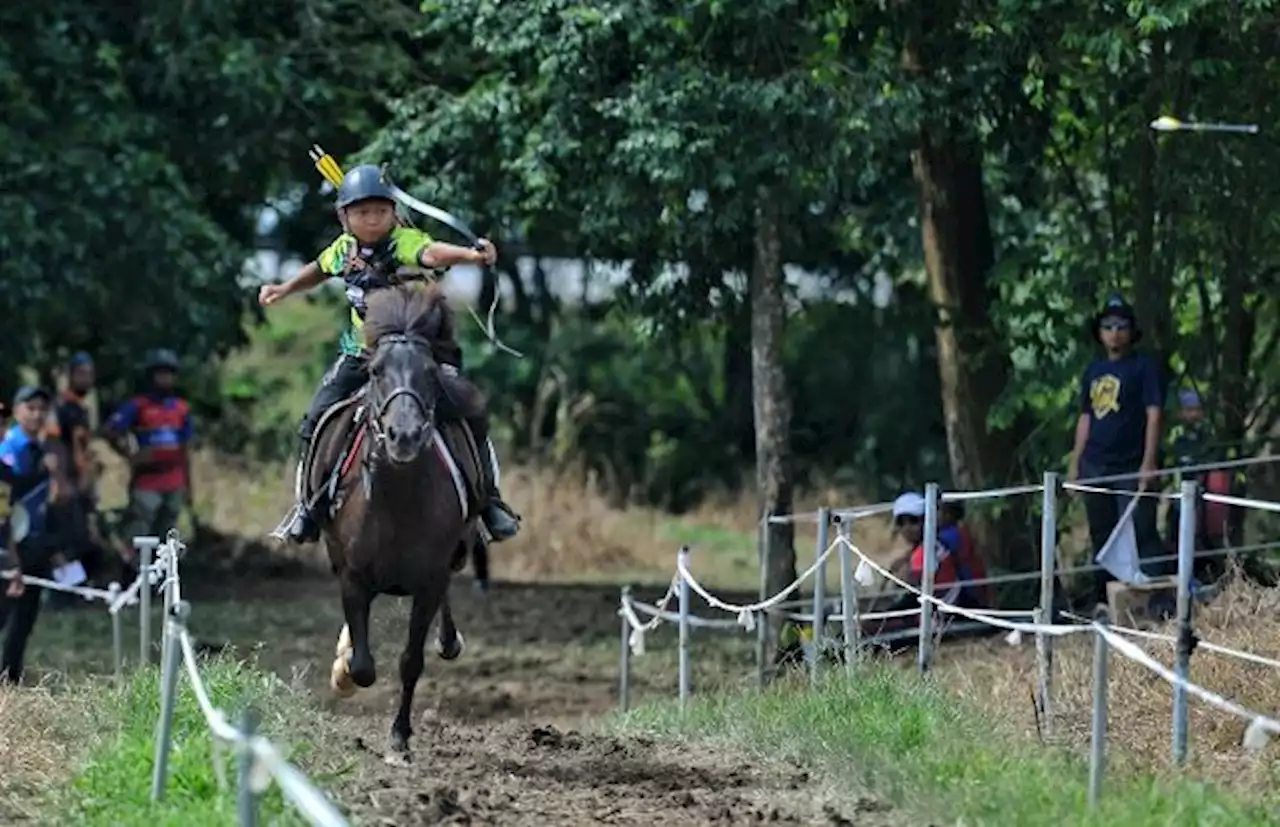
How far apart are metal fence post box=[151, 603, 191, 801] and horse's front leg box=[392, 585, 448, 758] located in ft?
7.11

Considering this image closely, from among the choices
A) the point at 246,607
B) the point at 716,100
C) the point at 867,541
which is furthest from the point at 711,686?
the point at 867,541

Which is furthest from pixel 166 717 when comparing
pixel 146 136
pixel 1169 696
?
pixel 146 136

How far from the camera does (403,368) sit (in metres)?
11.7

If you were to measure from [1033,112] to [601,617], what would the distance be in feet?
20.2

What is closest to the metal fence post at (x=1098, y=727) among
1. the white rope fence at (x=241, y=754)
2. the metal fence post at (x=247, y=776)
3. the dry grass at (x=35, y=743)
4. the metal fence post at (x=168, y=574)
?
the white rope fence at (x=241, y=754)

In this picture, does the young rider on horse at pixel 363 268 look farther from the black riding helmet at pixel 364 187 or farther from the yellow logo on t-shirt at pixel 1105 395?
the yellow logo on t-shirt at pixel 1105 395

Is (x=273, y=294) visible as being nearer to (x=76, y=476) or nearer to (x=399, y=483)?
(x=399, y=483)

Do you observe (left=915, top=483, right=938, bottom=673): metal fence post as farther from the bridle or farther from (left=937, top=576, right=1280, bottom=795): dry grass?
the bridle

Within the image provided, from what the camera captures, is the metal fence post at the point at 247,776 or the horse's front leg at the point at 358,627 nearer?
the metal fence post at the point at 247,776

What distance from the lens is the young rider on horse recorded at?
12586mm

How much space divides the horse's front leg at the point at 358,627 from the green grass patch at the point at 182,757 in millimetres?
309

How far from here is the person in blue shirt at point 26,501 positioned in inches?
648

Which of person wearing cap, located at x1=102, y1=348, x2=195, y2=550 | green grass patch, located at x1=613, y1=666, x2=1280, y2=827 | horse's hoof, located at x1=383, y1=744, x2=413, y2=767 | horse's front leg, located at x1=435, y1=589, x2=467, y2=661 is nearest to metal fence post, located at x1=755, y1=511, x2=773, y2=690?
green grass patch, located at x1=613, y1=666, x2=1280, y2=827

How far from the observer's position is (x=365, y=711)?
17547 millimetres
